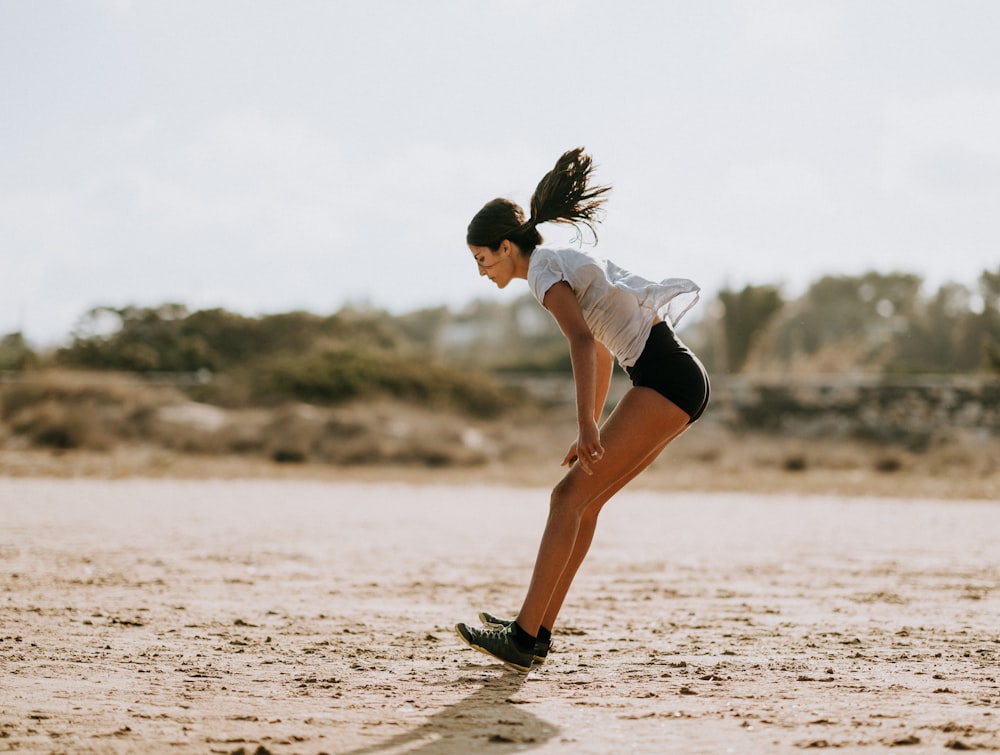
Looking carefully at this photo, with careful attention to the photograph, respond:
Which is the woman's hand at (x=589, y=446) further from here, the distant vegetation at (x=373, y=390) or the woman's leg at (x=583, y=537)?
the distant vegetation at (x=373, y=390)

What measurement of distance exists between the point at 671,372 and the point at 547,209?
0.80 m

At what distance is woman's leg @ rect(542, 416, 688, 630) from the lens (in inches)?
157

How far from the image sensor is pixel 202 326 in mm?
32906

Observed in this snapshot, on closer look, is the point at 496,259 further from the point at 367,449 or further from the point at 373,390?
the point at 373,390

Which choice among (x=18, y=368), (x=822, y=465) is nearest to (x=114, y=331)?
(x=18, y=368)

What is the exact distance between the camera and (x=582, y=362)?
371 centimetres

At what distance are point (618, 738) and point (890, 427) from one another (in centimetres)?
1982

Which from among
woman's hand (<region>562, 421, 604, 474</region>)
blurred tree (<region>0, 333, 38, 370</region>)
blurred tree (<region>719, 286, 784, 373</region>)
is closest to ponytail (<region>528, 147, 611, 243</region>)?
woman's hand (<region>562, 421, 604, 474</region>)

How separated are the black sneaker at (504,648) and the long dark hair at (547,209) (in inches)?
55.8

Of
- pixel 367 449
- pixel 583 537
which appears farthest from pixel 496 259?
pixel 367 449

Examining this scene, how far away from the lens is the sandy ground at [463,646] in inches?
122

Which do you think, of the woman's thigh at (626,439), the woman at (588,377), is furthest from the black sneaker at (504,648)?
the woman's thigh at (626,439)

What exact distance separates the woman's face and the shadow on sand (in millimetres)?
1525

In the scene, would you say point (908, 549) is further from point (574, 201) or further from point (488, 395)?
point (488, 395)
